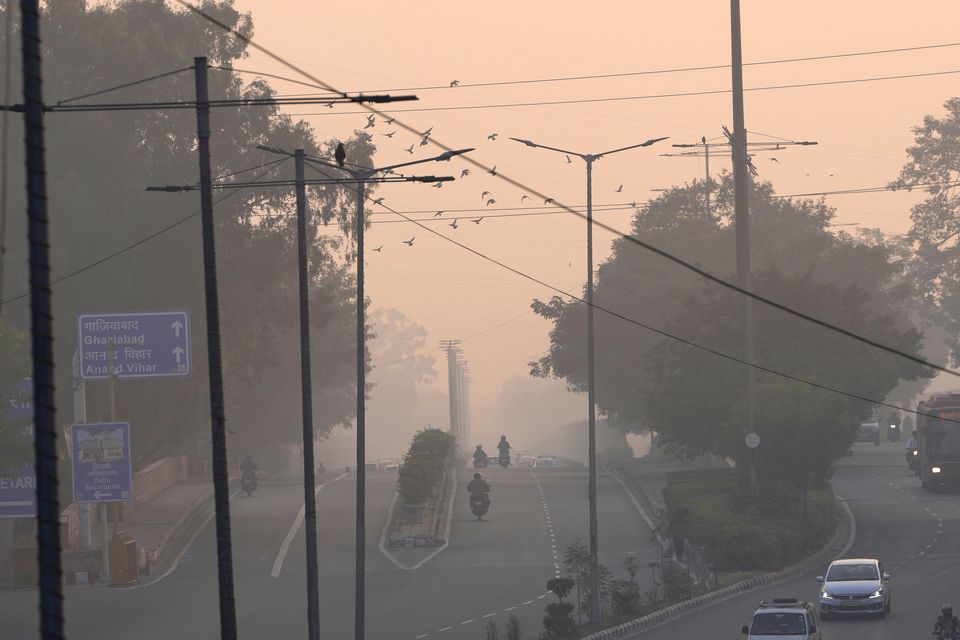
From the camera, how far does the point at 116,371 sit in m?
51.7

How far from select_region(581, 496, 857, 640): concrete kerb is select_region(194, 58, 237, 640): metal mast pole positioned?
1842 cm

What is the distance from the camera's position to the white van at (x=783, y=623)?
33.0 m

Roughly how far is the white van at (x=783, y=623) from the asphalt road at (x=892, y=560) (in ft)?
11.9

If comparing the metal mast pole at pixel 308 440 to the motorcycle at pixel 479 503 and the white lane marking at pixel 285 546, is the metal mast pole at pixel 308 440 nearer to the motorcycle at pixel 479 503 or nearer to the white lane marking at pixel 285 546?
the white lane marking at pixel 285 546

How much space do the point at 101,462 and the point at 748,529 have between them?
21.2 m

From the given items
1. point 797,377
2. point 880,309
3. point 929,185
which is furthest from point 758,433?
point 929,185

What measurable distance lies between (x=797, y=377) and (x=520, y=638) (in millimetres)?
29802

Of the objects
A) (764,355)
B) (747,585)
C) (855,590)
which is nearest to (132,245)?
(764,355)

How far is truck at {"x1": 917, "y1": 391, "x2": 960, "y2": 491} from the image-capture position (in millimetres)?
65500

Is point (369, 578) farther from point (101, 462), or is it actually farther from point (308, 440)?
point (308, 440)

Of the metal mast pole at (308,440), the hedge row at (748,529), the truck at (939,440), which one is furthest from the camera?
the truck at (939,440)

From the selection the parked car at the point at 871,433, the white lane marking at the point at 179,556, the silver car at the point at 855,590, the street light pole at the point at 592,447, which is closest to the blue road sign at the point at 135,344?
the white lane marking at the point at 179,556

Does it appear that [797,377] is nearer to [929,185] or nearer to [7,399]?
[7,399]

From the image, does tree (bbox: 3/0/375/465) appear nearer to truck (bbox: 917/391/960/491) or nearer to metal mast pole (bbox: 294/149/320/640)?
truck (bbox: 917/391/960/491)
